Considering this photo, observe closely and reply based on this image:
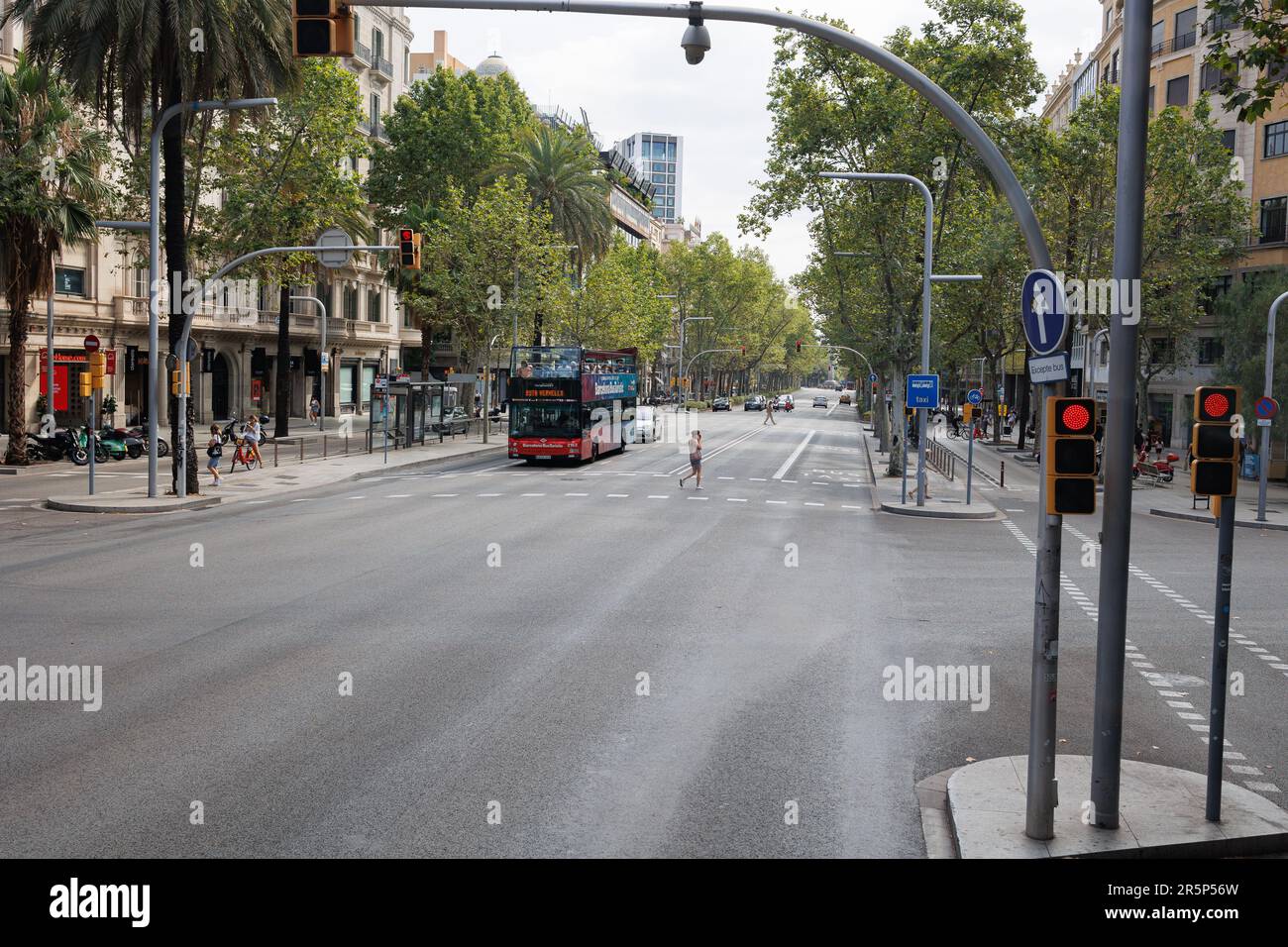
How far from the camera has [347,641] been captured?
11.9 metres

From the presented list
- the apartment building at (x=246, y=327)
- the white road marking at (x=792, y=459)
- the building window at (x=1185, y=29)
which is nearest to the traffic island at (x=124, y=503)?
the apartment building at (x=246, y=327)

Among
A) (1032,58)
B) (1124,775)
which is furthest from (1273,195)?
(1124,775)

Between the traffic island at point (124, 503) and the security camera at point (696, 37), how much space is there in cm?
1868

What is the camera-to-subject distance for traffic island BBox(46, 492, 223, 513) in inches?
938

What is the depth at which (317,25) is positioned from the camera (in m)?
9.30

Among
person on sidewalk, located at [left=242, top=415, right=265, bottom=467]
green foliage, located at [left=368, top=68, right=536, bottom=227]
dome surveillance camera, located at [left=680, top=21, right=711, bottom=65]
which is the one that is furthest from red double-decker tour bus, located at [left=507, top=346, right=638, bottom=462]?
dome surveillance camera, located at [left=680, top=21, right=711, bottom=65]

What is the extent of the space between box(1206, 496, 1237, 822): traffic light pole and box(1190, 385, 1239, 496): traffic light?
14cm

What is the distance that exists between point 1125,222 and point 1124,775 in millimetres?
3695

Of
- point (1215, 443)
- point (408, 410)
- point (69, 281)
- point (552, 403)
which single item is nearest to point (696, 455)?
point (552, 403)

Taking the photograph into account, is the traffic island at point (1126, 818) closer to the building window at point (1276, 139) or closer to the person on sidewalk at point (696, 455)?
the person on sidewalk at point (696, 455)

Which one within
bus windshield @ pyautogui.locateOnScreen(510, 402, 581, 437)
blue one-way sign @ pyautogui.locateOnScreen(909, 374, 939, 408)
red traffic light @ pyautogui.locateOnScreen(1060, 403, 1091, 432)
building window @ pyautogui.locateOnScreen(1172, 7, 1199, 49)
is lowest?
bus windshield @ pyautogui.locateOnScreen(510, 402, 581, 437)

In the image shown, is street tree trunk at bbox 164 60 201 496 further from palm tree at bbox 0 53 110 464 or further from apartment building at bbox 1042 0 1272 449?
apartment building at bbox 1042 0 1272 449

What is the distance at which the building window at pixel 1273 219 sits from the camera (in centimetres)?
4659

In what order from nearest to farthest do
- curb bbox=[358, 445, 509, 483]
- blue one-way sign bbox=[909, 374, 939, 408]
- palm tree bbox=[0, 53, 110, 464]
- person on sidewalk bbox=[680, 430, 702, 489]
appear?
blue one-way sign bbox=[909, 374, 939, 408] < palm tree bbox=[0, 53, 110, 464] < person on sidewalk bbox=[680, 430, 702, 489] < curb bbox=[358, 445, 509, 483]
